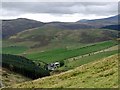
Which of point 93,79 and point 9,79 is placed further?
point 9,79

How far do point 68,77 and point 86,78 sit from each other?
6.39 meters

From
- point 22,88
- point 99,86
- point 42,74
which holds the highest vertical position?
point 99,86

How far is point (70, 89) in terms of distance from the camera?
3372 centimetres

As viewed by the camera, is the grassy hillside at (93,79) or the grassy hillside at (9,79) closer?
the grassy hillside at (93,79)

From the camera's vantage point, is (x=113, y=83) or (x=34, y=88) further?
(x=34, y=88)

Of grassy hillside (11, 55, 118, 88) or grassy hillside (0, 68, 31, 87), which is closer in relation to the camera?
grassy hillside (11, 55, 118, 88)

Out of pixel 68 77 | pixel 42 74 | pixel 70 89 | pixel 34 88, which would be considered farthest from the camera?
pixel 42 74

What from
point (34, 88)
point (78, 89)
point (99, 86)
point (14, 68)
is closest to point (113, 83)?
point (99, 86)

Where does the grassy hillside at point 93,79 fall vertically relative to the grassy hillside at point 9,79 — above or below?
above

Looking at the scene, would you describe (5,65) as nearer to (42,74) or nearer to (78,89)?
(42,74)

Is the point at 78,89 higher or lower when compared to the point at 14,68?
higher

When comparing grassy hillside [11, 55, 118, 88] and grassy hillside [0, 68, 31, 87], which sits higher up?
grassy hillside [11, 55, 118, 88]

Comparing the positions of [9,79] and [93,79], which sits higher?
[93,79]

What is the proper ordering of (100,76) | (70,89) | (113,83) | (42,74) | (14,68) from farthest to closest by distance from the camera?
(42,74) → (14,68) → (100,76) → (70,89) → (113,83)
